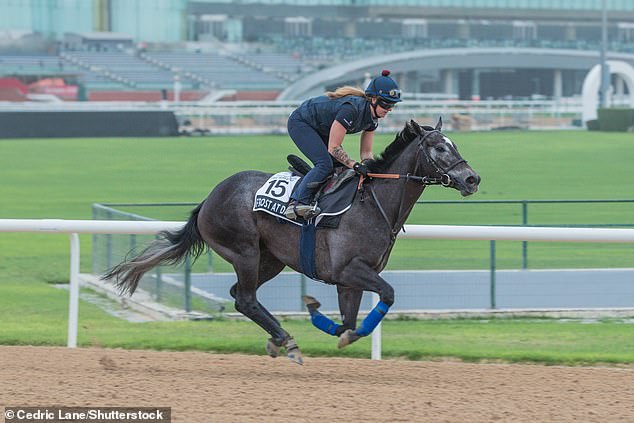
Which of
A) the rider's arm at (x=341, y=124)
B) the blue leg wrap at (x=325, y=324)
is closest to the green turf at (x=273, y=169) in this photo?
the blue leg wrap at (x=325, y=324)

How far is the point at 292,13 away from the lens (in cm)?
8025

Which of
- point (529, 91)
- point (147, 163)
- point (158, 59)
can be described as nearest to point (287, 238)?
point (147, 163)

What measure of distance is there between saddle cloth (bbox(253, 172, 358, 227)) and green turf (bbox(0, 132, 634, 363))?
1255 mm

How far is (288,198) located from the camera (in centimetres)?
722

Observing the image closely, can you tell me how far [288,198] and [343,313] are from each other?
764 mm

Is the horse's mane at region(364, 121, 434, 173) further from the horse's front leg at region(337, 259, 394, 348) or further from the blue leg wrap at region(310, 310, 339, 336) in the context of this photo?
the blue leg wrap at region(310, 310, 339, 336)

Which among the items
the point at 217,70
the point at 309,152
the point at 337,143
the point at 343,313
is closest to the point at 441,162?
the point at 337,143

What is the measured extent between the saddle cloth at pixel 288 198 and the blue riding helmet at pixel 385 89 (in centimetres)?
55

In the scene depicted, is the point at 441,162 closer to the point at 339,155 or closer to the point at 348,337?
the point at 339,155

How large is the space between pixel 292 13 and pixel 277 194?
243 ft

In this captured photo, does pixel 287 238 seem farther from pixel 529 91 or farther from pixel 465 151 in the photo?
pixel 529 91

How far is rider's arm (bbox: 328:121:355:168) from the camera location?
23.1ft

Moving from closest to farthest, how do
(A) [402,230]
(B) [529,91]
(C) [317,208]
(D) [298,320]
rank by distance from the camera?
(C) [317,208] < (A) [402,230] < (D) [298,320] < (B) [529,91]

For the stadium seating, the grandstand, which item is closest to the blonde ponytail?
the grandstand
